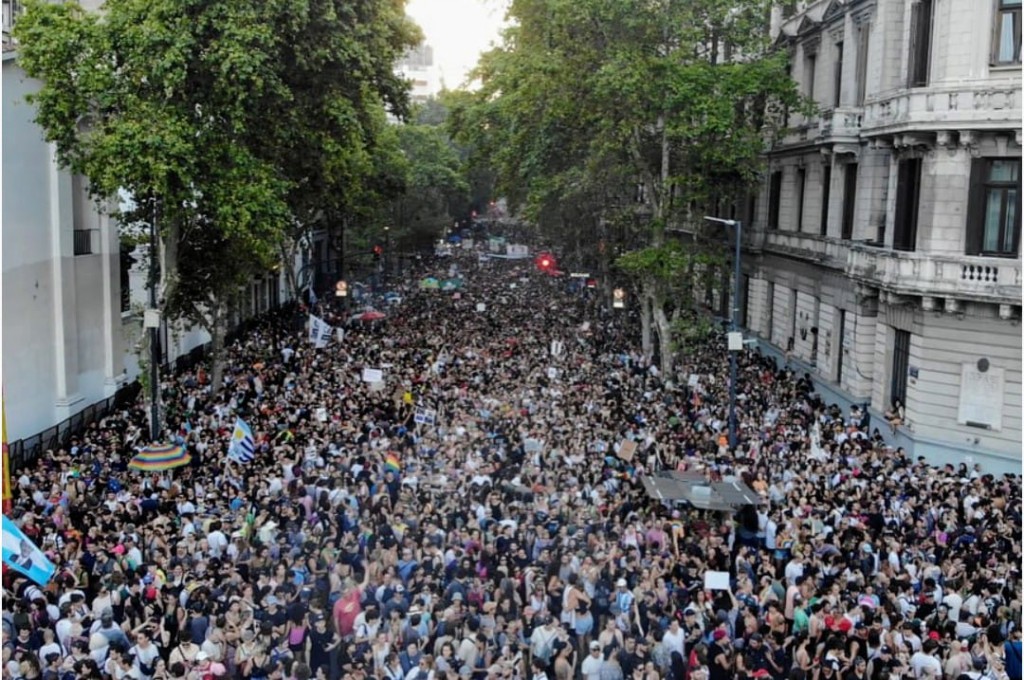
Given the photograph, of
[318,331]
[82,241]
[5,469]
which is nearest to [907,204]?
[318,331]

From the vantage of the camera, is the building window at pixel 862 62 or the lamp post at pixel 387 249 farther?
Result: the lamp post at pixel 387 249

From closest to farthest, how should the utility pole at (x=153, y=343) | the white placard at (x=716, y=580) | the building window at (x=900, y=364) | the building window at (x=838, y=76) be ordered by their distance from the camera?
the white placard at (x=716, y=580) → the utility pole at (x=153, y=343) → the building window at (x=900, y=364) → the building window at (x=838, y=76)

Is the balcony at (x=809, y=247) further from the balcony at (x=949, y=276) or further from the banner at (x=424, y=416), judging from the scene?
the banner at (x=424, y=416)

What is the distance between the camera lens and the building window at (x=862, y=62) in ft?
107

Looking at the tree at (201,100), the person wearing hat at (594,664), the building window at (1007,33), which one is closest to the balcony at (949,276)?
the building window at (1007,33)

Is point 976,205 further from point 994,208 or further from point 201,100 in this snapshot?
point 201,100

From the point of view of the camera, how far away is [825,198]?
3619cm

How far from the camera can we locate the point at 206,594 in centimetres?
1496

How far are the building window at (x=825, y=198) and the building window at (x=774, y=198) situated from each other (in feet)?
15.6

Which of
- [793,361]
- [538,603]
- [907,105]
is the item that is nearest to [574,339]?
[793,361]

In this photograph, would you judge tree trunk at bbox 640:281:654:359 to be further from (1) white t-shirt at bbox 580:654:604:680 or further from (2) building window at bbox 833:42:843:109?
(1) white t-shirt at bbox 580:654:604:680

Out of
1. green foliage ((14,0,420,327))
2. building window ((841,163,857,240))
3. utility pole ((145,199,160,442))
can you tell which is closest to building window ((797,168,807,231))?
building window ((841,163,857,240))

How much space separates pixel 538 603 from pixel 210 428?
13994 mm

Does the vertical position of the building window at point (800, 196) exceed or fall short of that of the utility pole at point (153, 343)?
it exceeds it
